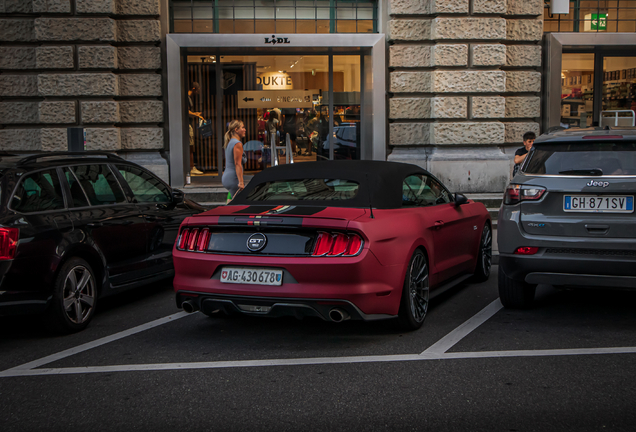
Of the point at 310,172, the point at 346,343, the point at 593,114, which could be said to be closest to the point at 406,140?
the point at 593,114

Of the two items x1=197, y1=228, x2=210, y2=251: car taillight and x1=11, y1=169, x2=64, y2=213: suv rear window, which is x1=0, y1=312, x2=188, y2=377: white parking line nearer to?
x1=197, y1=228, x2=210, y2=251: car taillight

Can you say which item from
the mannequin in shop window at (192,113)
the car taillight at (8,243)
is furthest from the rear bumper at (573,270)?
the mannequin in shop window at (192,113)

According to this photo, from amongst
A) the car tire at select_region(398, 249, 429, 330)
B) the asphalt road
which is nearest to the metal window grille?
the asphalt road

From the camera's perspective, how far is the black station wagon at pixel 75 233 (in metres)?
5.15

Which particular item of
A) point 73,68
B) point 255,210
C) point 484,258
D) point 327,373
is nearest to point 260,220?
point 255,210

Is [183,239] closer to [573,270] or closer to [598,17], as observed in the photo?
[573,270]

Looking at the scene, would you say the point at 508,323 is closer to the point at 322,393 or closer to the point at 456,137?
the point at 322,393

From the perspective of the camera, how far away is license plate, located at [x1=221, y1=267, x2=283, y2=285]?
4.82m

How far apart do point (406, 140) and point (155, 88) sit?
4951 millimetres

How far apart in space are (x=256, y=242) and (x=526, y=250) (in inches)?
90.2

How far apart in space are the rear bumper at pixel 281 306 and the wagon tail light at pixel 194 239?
38cm

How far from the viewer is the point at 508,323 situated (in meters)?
5.69

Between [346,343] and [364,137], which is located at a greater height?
[364,137]

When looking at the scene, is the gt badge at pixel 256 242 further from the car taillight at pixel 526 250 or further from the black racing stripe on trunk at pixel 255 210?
the car taillight at pixel 526 250
